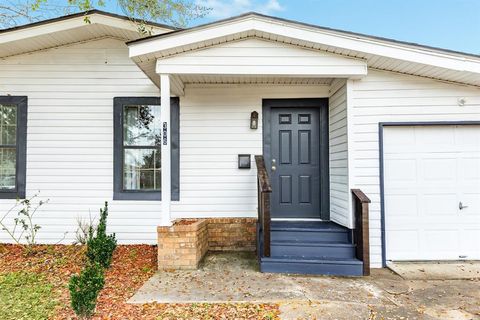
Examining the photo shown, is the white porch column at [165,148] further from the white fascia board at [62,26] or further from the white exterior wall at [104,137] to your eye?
the white fascia board at [62,26]

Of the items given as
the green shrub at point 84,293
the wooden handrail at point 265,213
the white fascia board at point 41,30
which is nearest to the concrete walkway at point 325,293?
the wooden handrail at point 265,213

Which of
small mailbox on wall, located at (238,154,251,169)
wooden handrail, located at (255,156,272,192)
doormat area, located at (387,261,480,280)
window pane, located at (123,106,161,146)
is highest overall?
window pane, located at (123,106,161,146)

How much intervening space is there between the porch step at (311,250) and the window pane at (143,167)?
2.20 metres

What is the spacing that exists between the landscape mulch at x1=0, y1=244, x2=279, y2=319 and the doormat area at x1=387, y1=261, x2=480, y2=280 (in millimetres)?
2225

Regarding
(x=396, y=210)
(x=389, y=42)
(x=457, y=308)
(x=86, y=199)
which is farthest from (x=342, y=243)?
(x=86, y=199)

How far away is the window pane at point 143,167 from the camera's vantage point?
5.82 meters

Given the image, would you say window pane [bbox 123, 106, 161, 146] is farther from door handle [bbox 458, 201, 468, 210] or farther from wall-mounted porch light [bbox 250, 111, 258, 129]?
door handle [bbox 458, 201, 468, 210]

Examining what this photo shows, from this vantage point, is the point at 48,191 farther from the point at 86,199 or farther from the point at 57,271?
the point at 57,271

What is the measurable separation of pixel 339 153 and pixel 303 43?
1750 mm

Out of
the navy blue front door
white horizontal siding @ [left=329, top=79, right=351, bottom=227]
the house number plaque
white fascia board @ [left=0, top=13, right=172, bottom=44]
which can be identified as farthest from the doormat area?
white fascia board @ [left=0, top=13, right=172, bottom=44]

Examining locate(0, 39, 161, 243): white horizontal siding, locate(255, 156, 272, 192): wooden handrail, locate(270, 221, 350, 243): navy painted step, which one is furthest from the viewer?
locate(0, 39, 161, 243): white horizontal siding

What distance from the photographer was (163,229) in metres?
4.48

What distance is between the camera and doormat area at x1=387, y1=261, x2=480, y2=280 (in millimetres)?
4248

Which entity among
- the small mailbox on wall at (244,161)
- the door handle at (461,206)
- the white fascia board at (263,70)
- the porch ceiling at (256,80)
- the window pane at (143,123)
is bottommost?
the door handle at (461,206)
